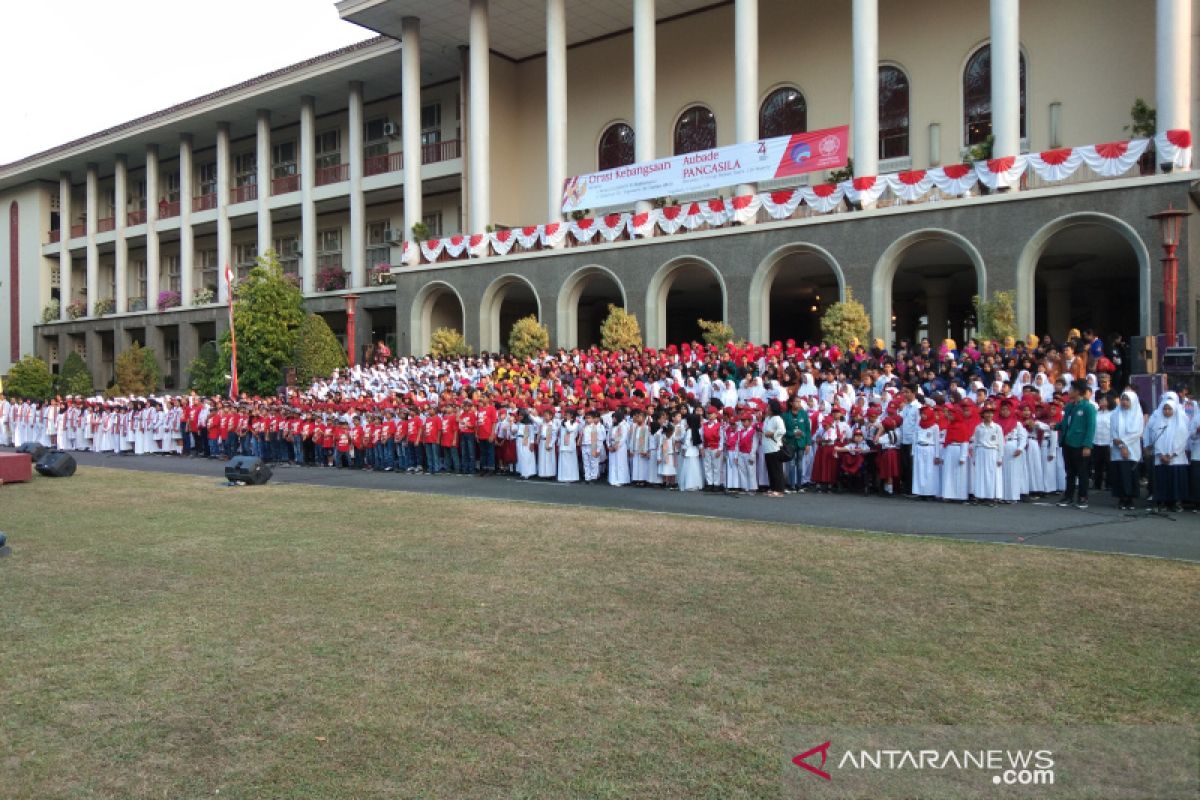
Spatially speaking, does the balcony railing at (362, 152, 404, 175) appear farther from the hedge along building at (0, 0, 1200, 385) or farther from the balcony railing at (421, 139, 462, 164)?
the balcony railing at (421, 139, 462, 164)

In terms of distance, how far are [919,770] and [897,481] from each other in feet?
35.6

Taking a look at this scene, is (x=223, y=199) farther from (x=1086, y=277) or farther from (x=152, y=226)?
(x=1086, y=277)

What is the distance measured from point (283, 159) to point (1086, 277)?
33.2 m

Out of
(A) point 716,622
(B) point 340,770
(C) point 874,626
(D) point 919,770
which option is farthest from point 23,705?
(C) point 874,626

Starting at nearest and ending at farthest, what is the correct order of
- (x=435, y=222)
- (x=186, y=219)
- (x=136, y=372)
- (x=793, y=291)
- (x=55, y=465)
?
(x=55, y=465)
(x=793, y=291)
(x=435, y=222)
(x=136, y=372)
(x=186, y=219)

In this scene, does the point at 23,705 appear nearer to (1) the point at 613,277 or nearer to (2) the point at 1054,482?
(2) the point at 1054,482

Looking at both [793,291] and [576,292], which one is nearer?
[576,292]

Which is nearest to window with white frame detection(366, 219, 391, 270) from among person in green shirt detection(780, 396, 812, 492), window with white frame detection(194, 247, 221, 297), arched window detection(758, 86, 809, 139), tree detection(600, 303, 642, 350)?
window with white frame detection(194, 247, 221, 297)

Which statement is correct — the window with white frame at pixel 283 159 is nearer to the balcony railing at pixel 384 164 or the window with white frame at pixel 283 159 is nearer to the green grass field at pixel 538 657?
the balcony railing at pixel 384 164

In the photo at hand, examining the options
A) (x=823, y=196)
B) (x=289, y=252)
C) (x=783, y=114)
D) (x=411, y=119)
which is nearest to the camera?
(x=823, y=196)

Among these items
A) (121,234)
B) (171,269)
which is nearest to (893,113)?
(171,269)

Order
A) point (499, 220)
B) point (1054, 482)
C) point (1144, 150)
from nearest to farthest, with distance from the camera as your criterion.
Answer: point (1054, 482)
point (1144, 150)
point (499, 220)

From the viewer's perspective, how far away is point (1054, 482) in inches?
553

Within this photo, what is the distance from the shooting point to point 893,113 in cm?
2670
